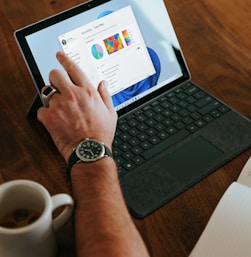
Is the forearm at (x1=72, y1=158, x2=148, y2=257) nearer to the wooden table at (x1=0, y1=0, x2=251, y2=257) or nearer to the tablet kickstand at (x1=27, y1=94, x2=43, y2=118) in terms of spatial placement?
the wooden table at (x1=0, y1=0, x2=251, y2=257)

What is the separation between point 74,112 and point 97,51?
13 cm

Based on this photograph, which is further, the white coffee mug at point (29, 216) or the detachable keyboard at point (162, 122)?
the detachable keyboard at point (162, 122)

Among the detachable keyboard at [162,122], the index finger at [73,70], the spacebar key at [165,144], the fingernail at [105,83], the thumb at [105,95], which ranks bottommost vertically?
the spacebar key at [165,144]

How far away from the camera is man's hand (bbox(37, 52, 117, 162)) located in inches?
34.5

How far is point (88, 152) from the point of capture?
0.83m

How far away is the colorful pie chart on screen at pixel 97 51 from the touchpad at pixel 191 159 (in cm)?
22

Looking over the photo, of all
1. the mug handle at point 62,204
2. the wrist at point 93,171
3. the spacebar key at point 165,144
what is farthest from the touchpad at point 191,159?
the mug handle at point 62,204

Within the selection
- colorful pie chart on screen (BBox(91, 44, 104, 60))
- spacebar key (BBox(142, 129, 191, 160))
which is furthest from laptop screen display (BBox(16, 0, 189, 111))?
spacebar key (BBox(142, 129, 191, 160))

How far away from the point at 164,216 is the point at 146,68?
0.30 meters

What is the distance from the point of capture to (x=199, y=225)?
0.82 metres

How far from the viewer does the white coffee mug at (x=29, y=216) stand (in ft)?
2.19

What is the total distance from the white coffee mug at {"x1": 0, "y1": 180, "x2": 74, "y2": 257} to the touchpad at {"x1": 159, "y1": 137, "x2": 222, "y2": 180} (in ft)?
0.77

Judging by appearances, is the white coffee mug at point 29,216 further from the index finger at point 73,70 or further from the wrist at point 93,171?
the index finger at point 73,70

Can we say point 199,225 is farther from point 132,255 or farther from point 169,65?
point 169,65
